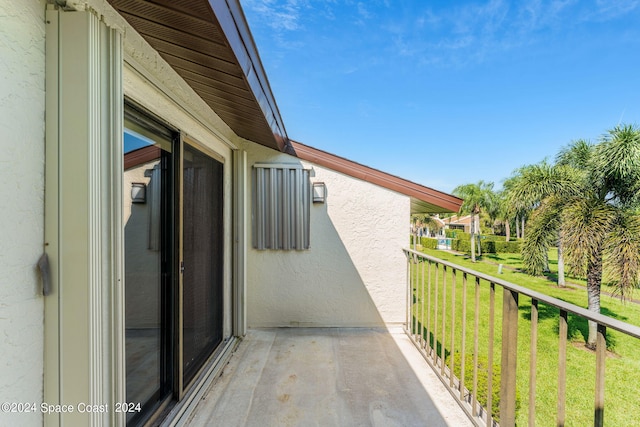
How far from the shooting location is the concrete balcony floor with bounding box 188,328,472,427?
6.05 ft

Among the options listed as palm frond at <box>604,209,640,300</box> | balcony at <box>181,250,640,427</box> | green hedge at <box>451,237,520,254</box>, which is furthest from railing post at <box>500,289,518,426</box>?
green hedge at <box>451,237,520,254</box>

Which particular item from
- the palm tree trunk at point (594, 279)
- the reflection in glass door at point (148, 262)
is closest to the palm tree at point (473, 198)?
the palm tree trunk at point (594, 279)

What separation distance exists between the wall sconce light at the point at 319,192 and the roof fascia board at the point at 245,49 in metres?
1.16

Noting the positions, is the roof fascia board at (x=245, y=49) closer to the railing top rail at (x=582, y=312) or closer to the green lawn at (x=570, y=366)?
the railing top rail at (x=582, y=312)

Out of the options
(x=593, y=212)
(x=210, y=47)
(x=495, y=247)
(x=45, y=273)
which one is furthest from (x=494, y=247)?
(x=45, y=273)

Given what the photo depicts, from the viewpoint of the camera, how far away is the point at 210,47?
1.27 metres

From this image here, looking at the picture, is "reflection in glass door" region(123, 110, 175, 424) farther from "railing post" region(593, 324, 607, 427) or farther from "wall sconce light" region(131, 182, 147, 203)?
"railing post" region(593, 324, 607, 427)

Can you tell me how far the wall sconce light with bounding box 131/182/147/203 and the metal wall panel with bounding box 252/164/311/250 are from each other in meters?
1.77

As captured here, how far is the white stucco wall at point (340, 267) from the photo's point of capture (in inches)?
135

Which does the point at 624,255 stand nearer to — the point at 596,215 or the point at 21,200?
the point at 596,215

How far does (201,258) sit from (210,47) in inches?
64.6

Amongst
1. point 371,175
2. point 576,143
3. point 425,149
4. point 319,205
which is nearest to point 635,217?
point 576,143

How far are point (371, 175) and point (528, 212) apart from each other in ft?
18.1

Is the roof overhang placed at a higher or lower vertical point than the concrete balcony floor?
higher
